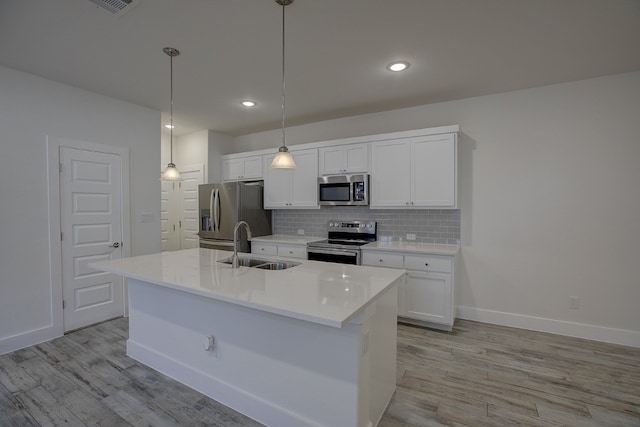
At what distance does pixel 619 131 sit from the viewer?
2.99m

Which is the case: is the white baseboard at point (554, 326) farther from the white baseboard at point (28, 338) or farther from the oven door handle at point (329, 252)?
the white baseboard at point (28, 338)

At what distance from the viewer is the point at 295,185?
4465mm

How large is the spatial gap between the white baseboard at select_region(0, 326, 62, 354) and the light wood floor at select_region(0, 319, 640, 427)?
3.3 inches

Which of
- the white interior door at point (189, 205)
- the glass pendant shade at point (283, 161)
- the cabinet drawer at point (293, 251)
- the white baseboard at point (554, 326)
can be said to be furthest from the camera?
the white interior door at point (189, 205)

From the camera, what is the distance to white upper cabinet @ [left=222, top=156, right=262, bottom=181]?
15.8ft

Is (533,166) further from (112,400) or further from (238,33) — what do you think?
(112,400)

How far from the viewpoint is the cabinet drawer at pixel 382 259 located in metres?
3.45

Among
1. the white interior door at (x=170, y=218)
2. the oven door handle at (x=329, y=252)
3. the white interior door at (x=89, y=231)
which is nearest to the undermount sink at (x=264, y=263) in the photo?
the oven door handle at (x=329, y=252)

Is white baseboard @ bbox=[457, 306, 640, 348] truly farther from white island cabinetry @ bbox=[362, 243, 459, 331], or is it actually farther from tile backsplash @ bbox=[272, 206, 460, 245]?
tile backsplash @ bbox=[272, 206, 460, 245]

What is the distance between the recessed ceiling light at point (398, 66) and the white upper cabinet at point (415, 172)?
930 millimetres

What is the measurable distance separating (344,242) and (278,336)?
7.61ft

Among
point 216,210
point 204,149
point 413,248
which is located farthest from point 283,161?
point 204,149

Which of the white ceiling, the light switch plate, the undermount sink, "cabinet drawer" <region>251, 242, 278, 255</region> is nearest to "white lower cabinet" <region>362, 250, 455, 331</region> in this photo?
the undermount sink

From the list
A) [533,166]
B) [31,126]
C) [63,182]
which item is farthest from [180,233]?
A: [533,166]
